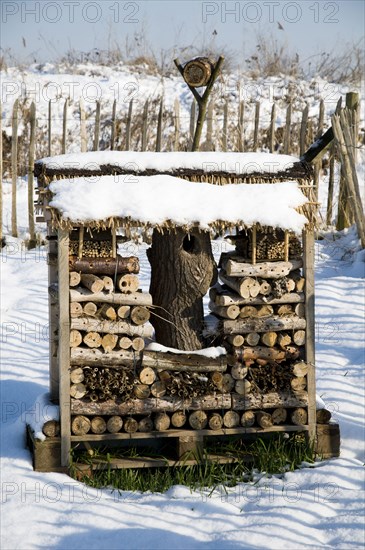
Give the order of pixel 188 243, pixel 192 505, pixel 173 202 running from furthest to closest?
pixel 188 243
pixel 173 202
pixel 192 505

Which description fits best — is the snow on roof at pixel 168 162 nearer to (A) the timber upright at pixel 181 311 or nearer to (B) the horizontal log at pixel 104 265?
(A) the timber upright at pixel 181 311

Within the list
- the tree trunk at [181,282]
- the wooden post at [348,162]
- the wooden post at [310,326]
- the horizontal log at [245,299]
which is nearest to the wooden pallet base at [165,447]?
the wooden post at [310,326]

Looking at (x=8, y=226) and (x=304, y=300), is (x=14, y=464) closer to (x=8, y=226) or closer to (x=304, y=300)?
(x=304, y=300)

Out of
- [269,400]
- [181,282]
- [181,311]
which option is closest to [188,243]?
[181,282]

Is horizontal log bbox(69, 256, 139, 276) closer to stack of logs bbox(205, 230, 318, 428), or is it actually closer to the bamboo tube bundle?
the bamboo tube bundle

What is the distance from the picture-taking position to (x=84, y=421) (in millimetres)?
6645

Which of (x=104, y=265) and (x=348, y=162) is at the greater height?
(x=348, y=162)

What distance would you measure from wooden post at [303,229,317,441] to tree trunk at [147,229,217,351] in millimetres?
744

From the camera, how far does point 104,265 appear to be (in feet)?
21.6

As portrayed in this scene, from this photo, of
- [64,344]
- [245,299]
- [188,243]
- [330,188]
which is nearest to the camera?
[64,344]

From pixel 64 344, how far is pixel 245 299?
57.6 inches

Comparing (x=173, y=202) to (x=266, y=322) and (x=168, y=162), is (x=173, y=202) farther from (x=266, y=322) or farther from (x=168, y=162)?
(x=266, y=322)

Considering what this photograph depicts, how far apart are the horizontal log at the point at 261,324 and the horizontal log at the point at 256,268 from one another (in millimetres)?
351

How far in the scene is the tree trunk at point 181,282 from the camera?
6.85m
